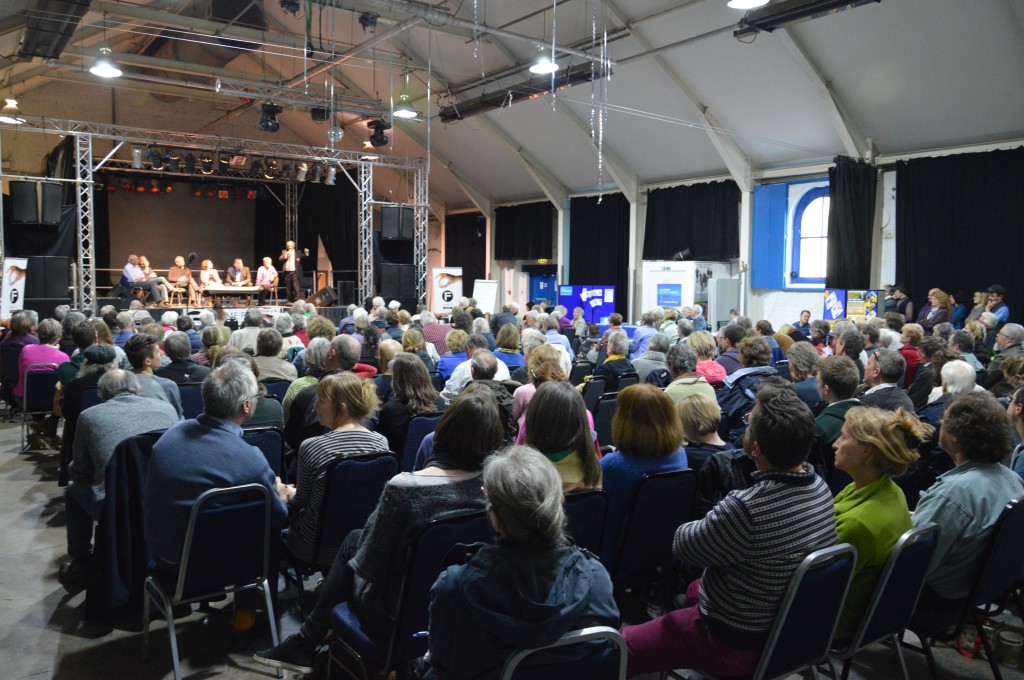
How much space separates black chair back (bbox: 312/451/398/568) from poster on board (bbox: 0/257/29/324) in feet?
38.5

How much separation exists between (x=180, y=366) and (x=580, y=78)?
871 cm

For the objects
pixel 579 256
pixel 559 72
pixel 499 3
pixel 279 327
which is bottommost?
pixel 279 327

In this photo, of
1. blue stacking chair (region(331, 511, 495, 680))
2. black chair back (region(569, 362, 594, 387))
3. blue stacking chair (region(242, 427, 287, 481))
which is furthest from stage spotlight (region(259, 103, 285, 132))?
blue stacking chair (region(331, 511, 495, 680))

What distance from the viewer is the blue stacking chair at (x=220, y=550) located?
2.51 meters

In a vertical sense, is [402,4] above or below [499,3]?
below

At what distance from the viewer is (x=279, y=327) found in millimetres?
6609

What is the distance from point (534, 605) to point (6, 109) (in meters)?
18.2

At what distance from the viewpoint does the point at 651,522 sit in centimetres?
273

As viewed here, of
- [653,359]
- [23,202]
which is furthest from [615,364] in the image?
[23,202]

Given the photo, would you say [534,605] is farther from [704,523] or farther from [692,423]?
[692,423]

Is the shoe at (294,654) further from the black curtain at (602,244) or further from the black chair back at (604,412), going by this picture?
the black curtain at (602,244)

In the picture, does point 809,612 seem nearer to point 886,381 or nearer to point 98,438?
point 886,381

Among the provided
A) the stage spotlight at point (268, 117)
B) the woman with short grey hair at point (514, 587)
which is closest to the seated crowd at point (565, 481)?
the woman with short grey hair at point (514, 587)

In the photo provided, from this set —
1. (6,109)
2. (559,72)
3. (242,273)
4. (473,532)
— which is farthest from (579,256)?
(473,532)
